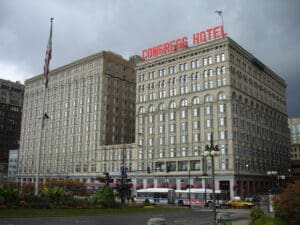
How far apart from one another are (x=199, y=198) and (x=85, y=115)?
57121 mm

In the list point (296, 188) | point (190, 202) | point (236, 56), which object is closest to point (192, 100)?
point (236, 56)

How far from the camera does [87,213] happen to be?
39438mm

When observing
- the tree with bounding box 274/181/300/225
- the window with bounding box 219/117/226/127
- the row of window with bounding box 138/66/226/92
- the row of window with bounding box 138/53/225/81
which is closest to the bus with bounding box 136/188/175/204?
the window with bounding box 219/117/226/127

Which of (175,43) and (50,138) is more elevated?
(175,43)

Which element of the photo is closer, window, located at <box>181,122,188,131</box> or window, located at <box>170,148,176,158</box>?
window, located at <box>181,122,188,131</box>

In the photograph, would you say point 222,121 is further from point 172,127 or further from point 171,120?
point 171,120

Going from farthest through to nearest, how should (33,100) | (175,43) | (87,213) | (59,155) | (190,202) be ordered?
1. (33,100)
2. (59,155)
3. (175,43)
4. (190,202)
5. (87,213)

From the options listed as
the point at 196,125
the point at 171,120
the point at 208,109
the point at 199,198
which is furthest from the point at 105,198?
the point at 171,120

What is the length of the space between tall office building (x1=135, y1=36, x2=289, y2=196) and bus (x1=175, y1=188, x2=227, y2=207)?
323 inches

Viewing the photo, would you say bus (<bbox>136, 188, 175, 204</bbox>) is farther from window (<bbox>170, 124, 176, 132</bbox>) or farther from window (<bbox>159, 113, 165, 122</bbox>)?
window (<bbox>159, 113, 165, 122</bbox>)

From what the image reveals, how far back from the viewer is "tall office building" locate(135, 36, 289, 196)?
3423 inches

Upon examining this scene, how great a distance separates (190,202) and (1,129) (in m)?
142

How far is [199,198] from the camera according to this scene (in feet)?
236

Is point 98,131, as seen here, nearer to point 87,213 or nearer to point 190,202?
point 190,202
